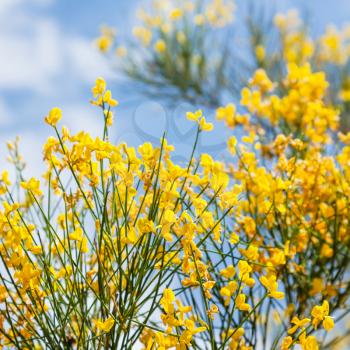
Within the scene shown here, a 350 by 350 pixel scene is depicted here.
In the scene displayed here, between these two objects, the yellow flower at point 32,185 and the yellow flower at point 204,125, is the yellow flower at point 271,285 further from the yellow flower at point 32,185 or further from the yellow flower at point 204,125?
the yellow flower at point 32,185

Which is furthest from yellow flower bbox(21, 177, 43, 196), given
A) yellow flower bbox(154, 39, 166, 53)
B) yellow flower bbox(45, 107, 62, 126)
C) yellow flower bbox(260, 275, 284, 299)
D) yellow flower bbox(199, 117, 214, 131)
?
yellow flower bbox(154, 39, 166, 53)

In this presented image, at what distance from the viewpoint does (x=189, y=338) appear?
110cm

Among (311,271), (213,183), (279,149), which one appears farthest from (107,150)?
(311,271)

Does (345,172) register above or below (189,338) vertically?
above

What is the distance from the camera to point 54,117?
119 centimetres

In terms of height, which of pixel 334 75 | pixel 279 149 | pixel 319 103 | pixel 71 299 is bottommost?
pixel 71 299

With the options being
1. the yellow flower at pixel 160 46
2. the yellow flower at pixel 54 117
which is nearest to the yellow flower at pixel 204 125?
the yellow flower at pixel 54 117

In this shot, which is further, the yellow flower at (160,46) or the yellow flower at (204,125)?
the yellow flower at (160,46)

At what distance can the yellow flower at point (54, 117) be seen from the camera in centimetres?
119

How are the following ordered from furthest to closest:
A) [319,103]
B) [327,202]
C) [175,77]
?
[175,77] → [319,103] → [327,202]

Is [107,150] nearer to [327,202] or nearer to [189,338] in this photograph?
[189,338]

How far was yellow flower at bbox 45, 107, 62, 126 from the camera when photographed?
3.89 feet

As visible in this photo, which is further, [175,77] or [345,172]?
[175,77]

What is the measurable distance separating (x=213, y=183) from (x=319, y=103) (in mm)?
1020
